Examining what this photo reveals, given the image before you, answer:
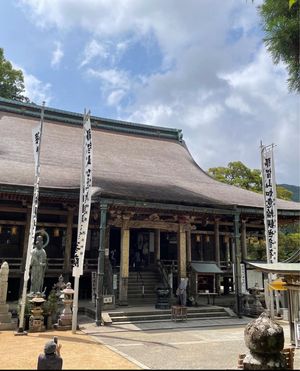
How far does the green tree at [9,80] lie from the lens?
34191 millimetres

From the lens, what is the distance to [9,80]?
114 feet

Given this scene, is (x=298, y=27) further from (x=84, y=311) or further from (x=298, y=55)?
(x=84, y=311)

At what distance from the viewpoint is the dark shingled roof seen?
15.7 meters

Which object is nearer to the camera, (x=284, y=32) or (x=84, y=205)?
(x=284, y=32)

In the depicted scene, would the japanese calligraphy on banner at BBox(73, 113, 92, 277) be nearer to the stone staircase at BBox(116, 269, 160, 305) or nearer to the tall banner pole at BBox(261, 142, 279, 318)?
the stone staircase at BBox(116, 269, 160, 305)

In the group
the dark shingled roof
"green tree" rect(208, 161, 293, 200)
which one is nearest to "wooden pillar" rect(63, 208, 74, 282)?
the dark shingled roof

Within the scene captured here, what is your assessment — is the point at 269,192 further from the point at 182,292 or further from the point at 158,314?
the point at 158,314

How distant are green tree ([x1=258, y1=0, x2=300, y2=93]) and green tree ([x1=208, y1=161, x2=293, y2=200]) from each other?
2435cm

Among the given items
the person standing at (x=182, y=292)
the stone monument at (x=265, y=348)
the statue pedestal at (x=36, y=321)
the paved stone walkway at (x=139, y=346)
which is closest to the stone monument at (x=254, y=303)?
the paved stone walkway at (x=139, y=346)

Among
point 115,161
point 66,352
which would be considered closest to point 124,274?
point 66,352

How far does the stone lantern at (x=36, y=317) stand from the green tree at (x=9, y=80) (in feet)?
91.4

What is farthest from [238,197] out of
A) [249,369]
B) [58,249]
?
[249,369]

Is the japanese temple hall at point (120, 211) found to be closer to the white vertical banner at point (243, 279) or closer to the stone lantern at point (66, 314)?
the white vertical banner at point (243, 279)

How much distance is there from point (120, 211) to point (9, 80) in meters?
25.1
